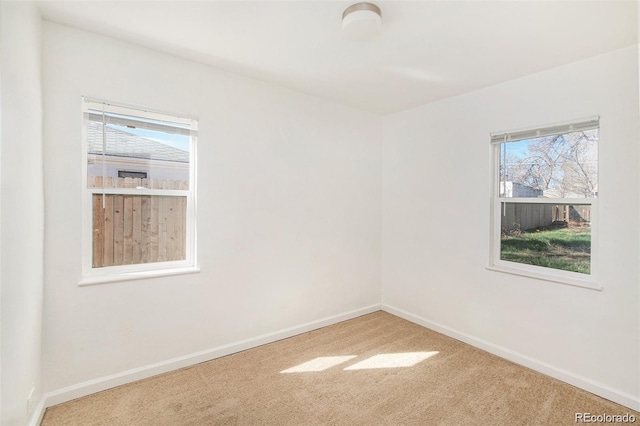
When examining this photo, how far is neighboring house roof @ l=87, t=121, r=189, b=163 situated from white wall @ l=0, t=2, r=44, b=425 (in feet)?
1.05

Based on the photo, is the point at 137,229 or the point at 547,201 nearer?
the point at 137,229

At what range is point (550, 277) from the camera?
2502 millimetres

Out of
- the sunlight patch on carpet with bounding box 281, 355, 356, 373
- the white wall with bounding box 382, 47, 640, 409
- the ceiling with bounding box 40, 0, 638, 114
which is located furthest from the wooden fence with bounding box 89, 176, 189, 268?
the white wall with bounding box 382, 47, 640, 409

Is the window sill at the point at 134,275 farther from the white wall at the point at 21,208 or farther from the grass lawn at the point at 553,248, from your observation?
the grass lawn at the point at 553,248

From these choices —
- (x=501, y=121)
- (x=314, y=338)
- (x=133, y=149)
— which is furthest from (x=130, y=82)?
(x=501, y=121)

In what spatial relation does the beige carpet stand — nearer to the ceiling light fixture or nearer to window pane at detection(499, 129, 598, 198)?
window pane at detection(499, 129, 598, 198)

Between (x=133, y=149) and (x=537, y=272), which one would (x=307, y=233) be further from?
(x=537, y=272)

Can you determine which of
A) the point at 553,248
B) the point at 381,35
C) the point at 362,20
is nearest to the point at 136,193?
the point at 362,20

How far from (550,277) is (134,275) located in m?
3.28

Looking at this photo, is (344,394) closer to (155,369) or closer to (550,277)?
(155,369)

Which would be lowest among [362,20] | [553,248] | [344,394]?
[344,394]

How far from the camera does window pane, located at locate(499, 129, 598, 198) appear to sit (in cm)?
238

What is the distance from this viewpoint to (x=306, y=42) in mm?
2176

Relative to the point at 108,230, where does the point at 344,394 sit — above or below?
below
